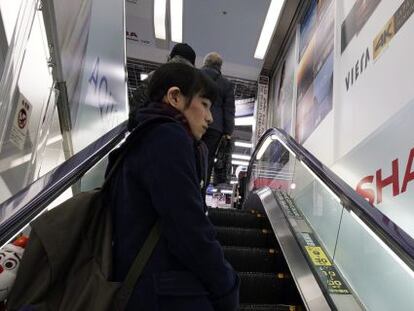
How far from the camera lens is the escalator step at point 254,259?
11.8ft

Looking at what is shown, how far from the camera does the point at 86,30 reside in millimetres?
4242

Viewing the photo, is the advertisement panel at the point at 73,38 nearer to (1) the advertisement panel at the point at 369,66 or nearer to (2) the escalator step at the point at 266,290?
(2) the escalator step at the point at 266,290

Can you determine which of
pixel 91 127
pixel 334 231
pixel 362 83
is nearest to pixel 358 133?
pixel 362 83

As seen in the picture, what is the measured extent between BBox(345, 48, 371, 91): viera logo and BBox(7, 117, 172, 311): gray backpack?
441cm

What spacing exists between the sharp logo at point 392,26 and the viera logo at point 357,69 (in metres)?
0.22

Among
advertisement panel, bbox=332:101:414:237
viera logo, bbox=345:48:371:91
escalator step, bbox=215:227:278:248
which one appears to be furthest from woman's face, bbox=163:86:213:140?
viera logo, bbox=345:48:371:91

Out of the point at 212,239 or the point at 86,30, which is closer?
the point at 212,239

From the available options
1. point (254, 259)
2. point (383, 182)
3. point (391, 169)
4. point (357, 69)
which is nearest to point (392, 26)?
point (357, 69)

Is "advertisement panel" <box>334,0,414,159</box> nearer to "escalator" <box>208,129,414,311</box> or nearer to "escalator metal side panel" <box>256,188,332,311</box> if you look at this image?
"escalator" <box>208,129,414,311</box>

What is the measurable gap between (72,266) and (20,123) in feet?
5.88

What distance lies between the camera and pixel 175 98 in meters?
1.45

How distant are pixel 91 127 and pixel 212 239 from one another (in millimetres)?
3763

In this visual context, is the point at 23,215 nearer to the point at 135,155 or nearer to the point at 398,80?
the point at 135,155

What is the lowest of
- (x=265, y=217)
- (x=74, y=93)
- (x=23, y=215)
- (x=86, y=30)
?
(x=265, y=217)
